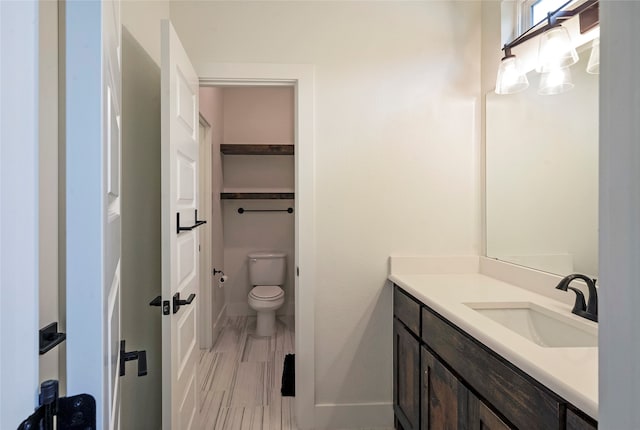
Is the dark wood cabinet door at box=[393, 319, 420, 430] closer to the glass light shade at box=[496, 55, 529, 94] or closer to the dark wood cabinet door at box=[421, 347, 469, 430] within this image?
the dark wood cabinet door at box=[421, 347, 469, 430]

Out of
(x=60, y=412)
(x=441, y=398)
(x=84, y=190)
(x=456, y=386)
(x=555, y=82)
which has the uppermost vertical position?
(x=555, y=82)

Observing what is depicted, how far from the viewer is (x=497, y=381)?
966mm

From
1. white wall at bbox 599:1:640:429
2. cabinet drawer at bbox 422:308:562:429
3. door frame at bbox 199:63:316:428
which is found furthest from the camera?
door frame at bbox 199:63:316:428

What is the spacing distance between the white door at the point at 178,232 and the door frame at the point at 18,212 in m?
0.93

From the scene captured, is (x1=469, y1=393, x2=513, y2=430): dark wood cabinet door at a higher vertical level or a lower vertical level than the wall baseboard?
higher

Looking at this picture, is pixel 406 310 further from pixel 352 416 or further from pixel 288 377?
pixel 288 377

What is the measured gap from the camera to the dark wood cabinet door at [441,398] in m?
1.15

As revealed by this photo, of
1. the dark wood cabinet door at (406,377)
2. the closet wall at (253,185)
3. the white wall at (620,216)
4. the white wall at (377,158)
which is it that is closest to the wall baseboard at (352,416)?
the white wall at (377,158)

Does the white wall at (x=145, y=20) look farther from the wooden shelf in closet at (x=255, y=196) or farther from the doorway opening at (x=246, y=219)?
the wooden shelf in closet at (x=255, y=196)

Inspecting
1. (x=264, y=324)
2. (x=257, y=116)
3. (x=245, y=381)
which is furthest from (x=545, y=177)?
(x=257, y=116)

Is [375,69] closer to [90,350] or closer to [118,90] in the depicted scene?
[118,90]

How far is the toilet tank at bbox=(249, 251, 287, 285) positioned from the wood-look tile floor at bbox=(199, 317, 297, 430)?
496mm

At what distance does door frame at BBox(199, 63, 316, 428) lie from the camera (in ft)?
6.07

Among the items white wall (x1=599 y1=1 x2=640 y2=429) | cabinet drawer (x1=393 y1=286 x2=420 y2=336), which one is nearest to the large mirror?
cabinet drawer (x1=393 y1=286 x2=420 y2=336)
